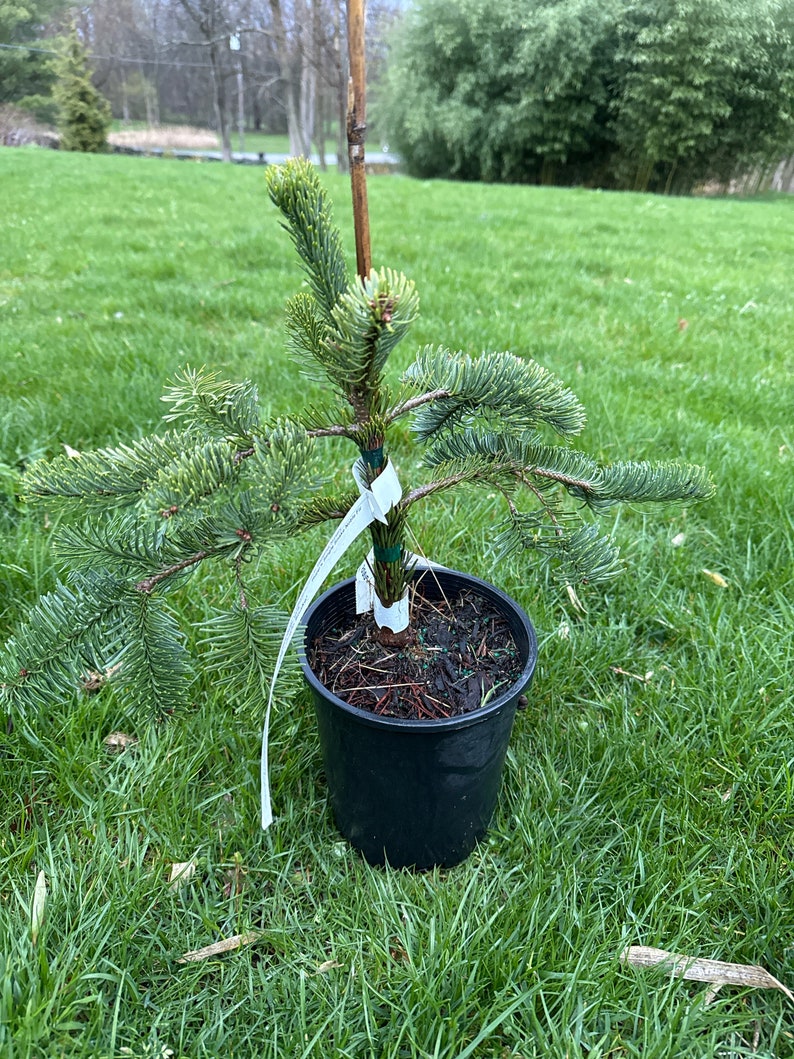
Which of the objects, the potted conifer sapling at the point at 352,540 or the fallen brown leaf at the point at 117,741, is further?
the fallen brown leaf at the point at 117,741

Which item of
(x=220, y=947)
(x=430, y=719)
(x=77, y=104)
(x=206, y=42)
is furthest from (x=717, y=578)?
(x=77, y=104)

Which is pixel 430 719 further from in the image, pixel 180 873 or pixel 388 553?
pixel 180 873

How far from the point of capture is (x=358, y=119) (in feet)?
2.85

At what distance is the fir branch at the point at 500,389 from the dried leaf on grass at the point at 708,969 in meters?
0.95

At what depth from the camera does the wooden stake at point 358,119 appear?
31.3 inches

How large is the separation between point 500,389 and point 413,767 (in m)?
0.71

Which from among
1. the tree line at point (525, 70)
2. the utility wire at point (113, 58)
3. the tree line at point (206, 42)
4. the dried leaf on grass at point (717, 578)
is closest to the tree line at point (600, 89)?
the tree line at point (525, 70)

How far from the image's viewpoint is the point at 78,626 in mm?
888

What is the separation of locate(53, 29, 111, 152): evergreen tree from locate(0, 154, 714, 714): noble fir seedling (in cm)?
2784

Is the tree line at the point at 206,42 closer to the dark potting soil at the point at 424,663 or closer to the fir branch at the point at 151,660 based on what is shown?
the dark potting soil at the point at 424,663

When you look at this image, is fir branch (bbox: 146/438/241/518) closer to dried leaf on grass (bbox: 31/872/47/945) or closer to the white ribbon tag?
the white ribbon tag

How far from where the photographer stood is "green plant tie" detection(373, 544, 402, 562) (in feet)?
4.01

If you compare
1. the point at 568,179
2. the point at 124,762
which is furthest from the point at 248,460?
the point at 568,179

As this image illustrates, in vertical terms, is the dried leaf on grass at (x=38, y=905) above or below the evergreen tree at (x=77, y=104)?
below
